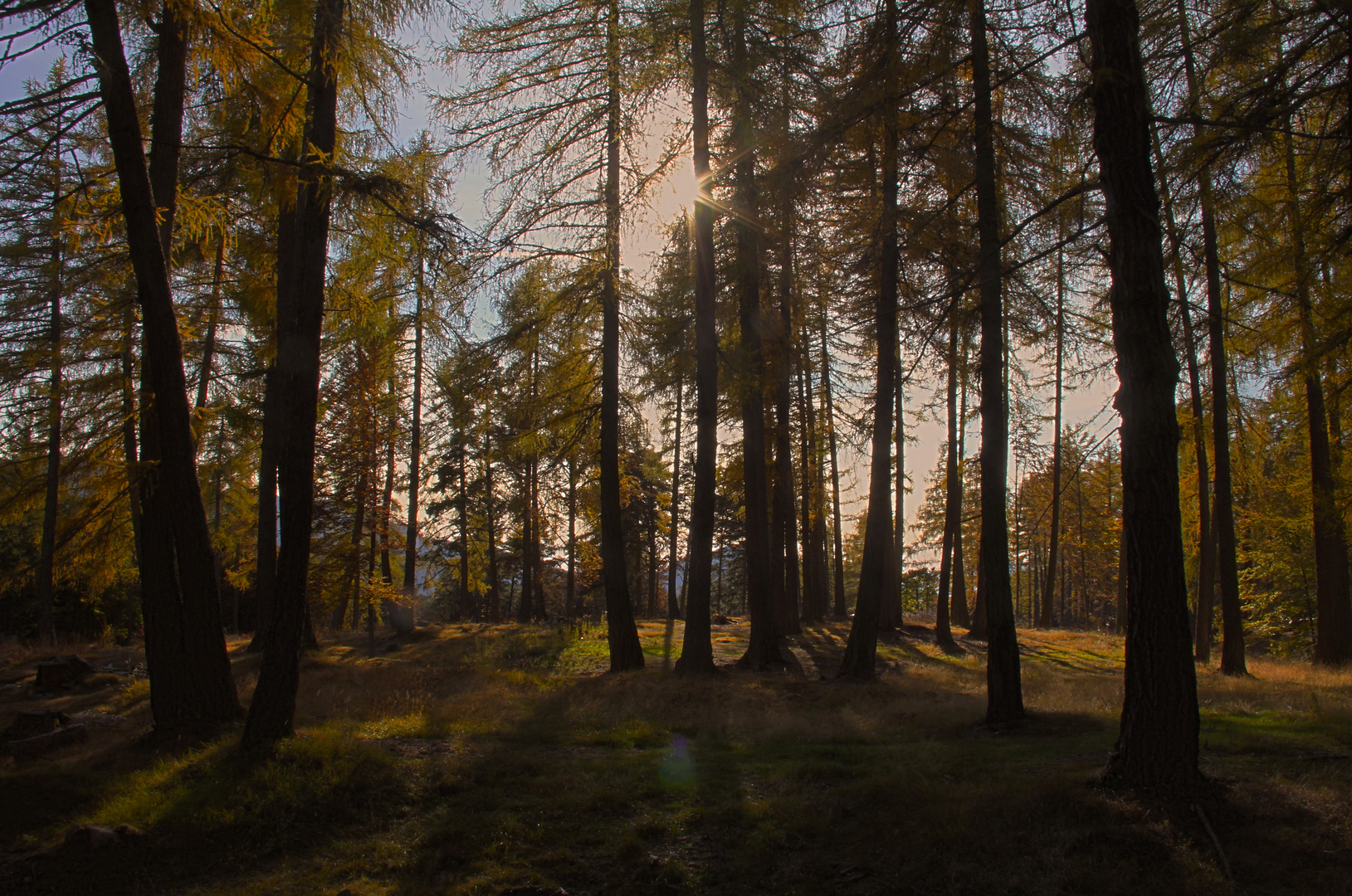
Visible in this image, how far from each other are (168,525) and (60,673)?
21.7 feet

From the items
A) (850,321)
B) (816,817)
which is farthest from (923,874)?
(850,321)

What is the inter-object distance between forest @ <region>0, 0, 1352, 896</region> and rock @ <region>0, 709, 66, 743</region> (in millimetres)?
45

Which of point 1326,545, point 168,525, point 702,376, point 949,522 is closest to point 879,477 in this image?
point 702,376

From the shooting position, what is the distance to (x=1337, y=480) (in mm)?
12656

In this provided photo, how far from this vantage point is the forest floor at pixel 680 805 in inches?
181

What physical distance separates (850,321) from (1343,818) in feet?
27.2

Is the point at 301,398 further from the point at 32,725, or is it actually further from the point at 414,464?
the point at 414,464

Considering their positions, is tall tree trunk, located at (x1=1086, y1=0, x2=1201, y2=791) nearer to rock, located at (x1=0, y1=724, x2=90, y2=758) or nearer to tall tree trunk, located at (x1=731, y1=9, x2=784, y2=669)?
tall tree trunk, located at (x1=731, y1=9, x2=784, y2=669)

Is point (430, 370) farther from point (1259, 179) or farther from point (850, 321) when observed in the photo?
point (1259, 179)

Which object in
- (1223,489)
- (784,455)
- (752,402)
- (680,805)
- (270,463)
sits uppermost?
(752,402)

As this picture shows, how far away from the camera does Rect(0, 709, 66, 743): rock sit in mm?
7875

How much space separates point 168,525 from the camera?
25.2ft

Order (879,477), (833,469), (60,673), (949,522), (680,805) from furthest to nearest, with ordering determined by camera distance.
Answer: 1. (833,469)
2. (949,522)
3. (879,477)
4. (60,673)
5. (680,805)

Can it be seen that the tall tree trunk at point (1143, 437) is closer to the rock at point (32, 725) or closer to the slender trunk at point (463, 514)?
the rock at point (32, 725)
